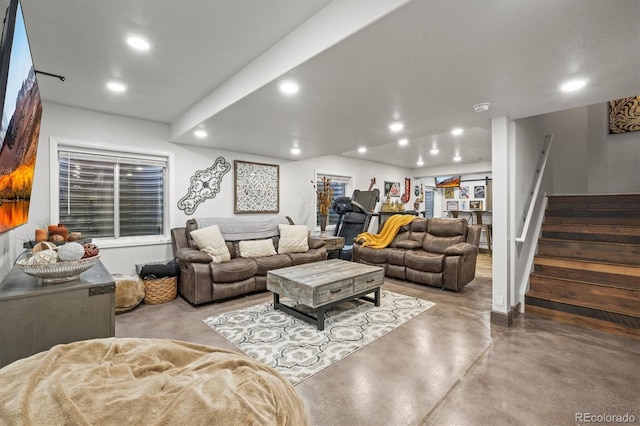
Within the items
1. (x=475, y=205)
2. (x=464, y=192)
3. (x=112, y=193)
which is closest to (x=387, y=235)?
(x=475, y=205)

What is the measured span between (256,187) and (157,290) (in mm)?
2281

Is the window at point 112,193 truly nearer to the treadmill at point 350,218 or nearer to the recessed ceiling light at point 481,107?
the treadmill at point 350,218

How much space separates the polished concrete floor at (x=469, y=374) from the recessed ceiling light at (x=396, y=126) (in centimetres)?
216

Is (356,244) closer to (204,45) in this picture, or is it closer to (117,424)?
(204,45)

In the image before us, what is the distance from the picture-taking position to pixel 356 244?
5473 millimetres

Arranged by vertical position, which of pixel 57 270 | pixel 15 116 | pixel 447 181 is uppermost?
pixel 447 181

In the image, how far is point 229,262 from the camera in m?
3.75

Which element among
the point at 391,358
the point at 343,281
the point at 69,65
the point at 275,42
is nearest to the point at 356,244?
the point at 343,281

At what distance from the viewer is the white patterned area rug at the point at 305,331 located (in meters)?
2.23

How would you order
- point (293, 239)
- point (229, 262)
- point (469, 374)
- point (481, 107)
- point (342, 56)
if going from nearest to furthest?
point (342, 56)
point (469, 374)
point (481, 107)
point (229, 262)
point (293, 239)

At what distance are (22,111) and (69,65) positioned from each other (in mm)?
1431

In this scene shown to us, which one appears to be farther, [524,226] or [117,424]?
[524,226]

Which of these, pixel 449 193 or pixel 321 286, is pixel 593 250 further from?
pixel 449 193

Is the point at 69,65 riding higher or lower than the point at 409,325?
higher
